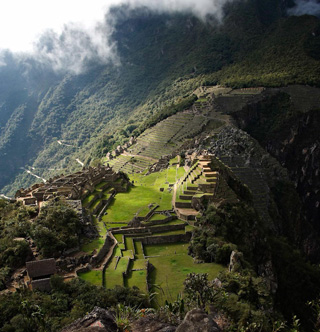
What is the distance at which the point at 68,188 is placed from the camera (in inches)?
1492

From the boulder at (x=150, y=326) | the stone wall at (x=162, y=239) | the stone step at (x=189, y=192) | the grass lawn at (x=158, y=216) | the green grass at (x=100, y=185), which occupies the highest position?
the green grass at (x=100, y=185)

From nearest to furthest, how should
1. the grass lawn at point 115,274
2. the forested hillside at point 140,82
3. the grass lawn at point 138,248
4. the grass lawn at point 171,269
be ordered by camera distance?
→ the grass lawn at point 171,269
the grass lawn at point 115,274
the grass lawn at point 138,248
the forested hillside at point 140,82

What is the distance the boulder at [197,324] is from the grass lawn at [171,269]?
11194mm

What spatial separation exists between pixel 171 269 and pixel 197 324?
15878 millimetres

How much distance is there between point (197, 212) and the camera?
35.0 m

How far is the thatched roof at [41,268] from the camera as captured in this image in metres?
23.3

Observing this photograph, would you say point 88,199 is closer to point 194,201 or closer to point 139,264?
point 194,201

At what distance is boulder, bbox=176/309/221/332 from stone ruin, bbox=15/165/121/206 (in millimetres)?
25502

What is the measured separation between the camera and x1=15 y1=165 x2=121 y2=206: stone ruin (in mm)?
36375

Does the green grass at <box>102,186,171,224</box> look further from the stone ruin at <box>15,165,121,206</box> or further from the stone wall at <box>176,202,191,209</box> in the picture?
the stone ruin at <box>15,165,121,206</box>

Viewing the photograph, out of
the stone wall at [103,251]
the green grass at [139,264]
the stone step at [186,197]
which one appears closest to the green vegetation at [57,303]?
the stone wall at [103,251]

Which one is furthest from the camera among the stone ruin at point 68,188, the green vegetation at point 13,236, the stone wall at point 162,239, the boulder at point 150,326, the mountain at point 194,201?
the stone ruin at point 68,188

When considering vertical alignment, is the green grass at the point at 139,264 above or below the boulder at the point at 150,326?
below

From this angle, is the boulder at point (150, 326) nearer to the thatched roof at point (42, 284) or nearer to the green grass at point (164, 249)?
the thatched roof at point (42, 284)
